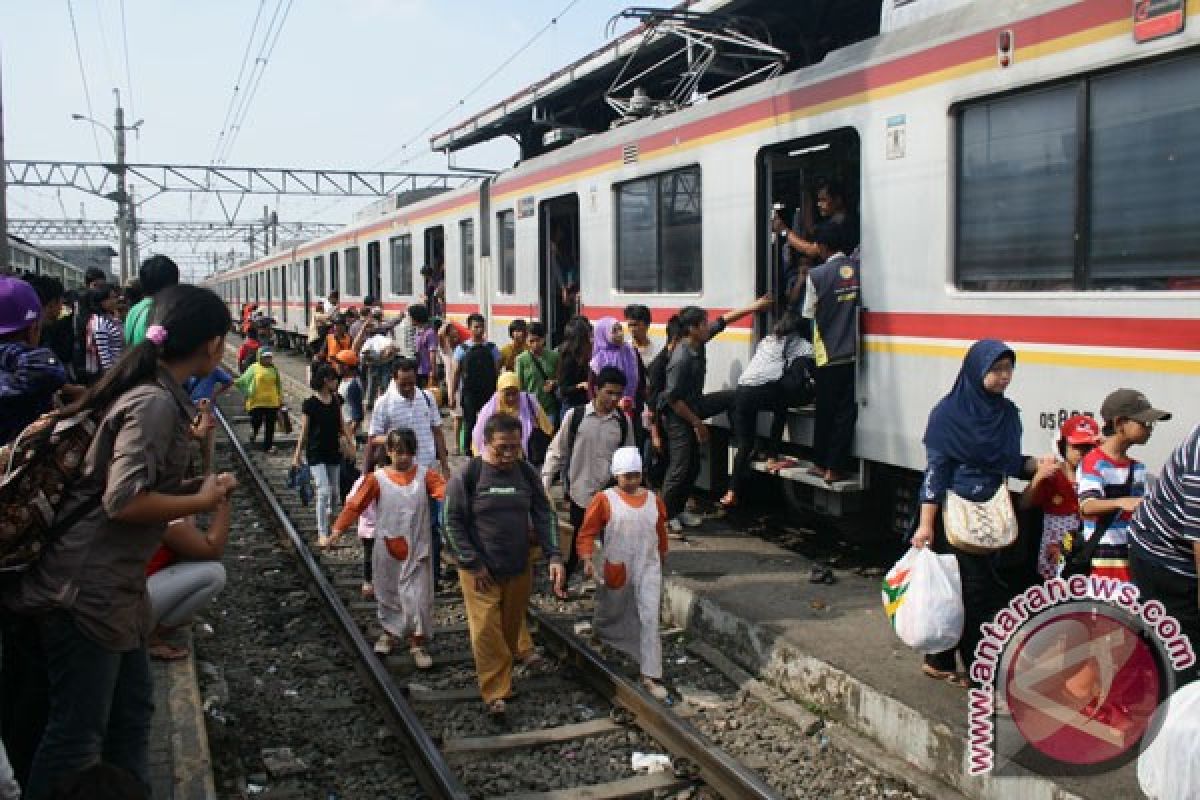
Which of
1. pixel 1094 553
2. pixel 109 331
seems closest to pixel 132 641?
pixel 1094 553

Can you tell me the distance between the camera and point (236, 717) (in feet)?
18.3

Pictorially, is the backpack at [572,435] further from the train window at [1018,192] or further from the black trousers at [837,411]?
the train window at [1018,192]

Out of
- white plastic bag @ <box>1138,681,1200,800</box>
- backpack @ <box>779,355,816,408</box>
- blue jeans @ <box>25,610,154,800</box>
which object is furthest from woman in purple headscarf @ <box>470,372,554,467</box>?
white plastic bag @ <box>1138,681,1200,800</box>

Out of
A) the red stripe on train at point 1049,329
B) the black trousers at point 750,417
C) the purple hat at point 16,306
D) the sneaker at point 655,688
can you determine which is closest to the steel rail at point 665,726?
the sneaker at point 655,688

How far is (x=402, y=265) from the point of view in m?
17.9

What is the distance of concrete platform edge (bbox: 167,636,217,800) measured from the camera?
14.0 feet

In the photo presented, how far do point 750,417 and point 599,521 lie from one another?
2.08m

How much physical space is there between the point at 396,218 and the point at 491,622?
13.3 metres

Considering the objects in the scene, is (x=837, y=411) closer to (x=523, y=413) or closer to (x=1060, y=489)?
(x=1060, y=489)

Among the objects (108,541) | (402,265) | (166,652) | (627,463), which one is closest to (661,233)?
(627,463)

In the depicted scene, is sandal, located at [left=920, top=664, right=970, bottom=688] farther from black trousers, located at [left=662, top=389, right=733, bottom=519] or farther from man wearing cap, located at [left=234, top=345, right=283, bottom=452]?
man wearing cap, located at [left=234, top=345, right=283, bottom=452]

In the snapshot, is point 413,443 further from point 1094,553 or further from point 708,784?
point 1094,553

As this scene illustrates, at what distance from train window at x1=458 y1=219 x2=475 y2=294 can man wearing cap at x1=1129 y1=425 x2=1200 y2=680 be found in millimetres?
10657

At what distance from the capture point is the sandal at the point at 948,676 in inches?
203
